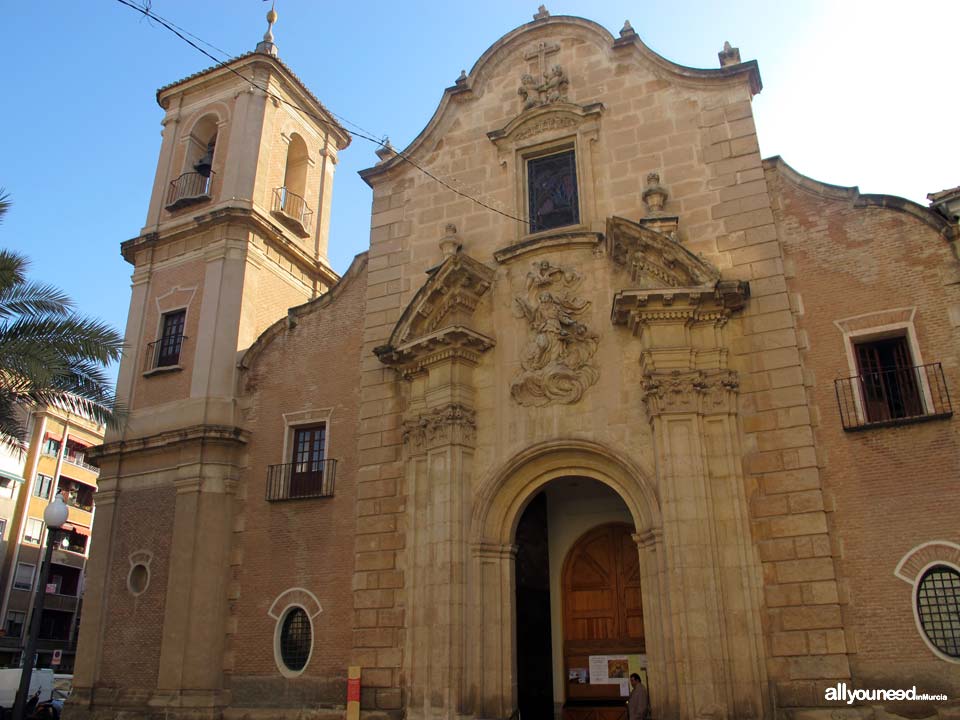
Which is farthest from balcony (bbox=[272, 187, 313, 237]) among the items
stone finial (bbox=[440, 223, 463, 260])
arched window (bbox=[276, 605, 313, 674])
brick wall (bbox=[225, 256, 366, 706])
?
arched window (bbox=[276, 605, 313, 674])

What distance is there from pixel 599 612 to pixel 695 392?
5167 mm

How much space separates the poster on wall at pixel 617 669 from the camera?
15182 mm

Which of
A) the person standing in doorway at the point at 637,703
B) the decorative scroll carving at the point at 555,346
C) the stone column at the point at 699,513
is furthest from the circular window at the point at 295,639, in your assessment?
the stone column at the point at 699,513

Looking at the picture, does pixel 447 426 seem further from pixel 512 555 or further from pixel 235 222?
pixel 235 222

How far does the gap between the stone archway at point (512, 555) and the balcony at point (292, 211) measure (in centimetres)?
977

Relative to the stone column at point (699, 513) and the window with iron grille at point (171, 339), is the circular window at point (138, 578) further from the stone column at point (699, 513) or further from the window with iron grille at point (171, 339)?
the stone column at point (699, 513)

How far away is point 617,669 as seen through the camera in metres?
15.4

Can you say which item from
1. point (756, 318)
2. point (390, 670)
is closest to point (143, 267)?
point (390, 670)

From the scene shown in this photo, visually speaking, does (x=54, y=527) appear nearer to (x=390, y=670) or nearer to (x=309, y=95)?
(x=390, y=670)

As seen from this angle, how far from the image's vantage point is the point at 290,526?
16469 millimetres


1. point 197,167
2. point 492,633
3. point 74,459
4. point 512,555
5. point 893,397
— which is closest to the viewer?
point 893,397

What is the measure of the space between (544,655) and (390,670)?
2806 mm

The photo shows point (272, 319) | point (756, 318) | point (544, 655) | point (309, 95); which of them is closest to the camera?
point (756, 318)

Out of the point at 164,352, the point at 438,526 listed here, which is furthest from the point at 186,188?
the point at 438,526
